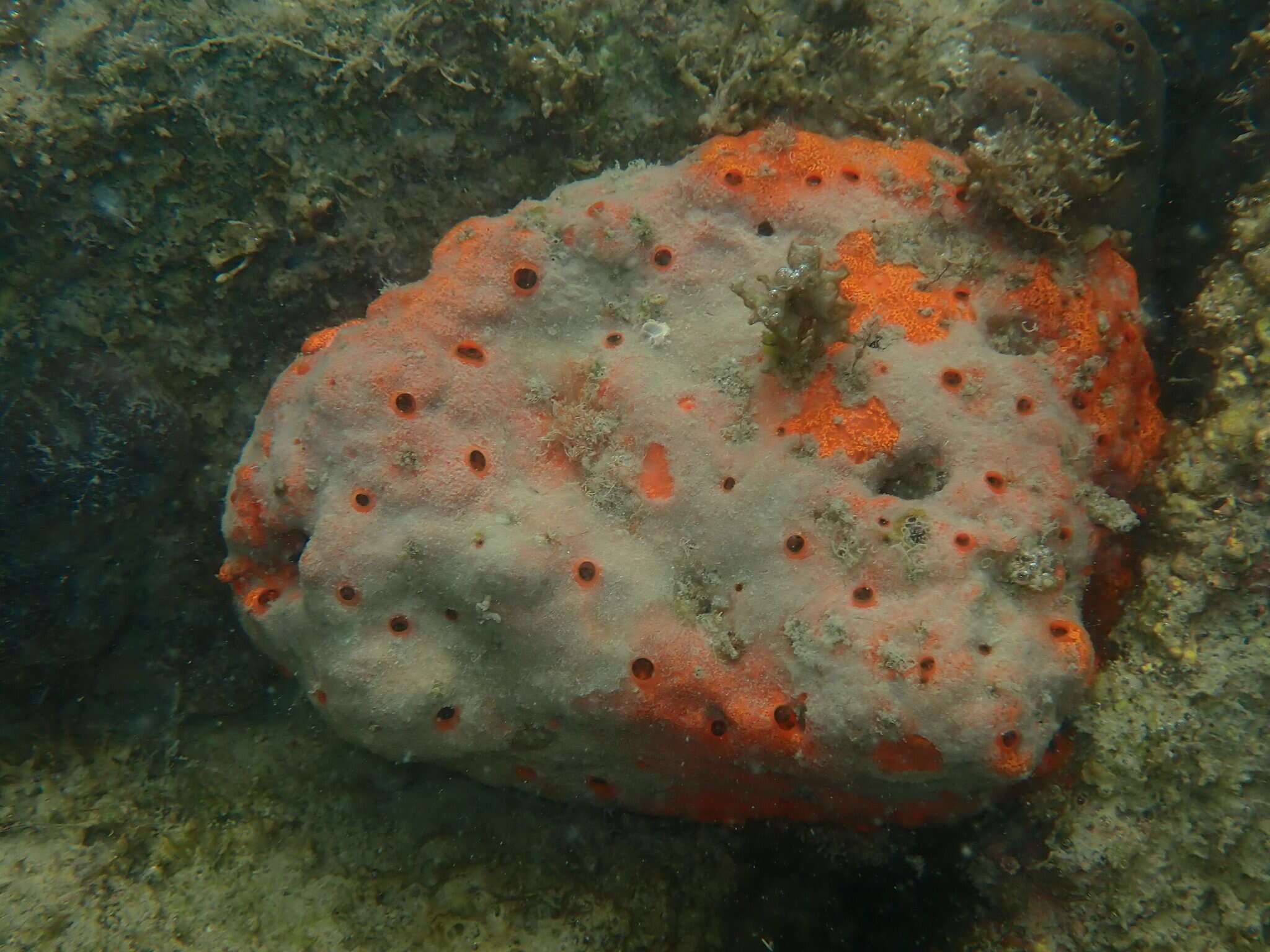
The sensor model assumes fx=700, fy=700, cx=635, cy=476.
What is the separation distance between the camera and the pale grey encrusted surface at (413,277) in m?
3.13

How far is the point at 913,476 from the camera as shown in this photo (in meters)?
3.00

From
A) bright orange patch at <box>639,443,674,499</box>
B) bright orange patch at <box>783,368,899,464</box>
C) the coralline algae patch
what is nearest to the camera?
the coralline algae patch

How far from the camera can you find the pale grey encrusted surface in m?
3.13

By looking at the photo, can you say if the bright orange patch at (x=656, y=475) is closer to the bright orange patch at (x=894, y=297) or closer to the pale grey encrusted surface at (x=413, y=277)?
the pale grey encrusted surface at (x=413, y=277)

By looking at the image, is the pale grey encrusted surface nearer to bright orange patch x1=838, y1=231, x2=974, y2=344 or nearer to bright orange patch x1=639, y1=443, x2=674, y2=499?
bright orange patch x1=639, y1=443, x2=674, y2=499

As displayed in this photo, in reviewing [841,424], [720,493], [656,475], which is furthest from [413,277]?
[841,424]

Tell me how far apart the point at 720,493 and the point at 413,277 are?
246 cm

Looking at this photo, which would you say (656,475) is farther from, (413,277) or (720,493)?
(413,277)

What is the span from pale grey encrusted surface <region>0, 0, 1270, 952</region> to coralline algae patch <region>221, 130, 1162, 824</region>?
401mm

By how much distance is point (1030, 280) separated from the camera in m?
3.27

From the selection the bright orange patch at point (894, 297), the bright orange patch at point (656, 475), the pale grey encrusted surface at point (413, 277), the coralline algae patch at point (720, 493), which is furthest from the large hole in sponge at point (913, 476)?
the bright orange patch at point (656, 475)

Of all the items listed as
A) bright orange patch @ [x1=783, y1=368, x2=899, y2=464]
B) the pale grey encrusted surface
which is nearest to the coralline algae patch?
bright orange patch @ [x1=783, y1=368, x2=899, y2=464]

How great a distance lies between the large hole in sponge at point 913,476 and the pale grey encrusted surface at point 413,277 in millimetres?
657

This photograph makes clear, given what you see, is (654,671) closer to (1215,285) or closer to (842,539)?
(842,539)
